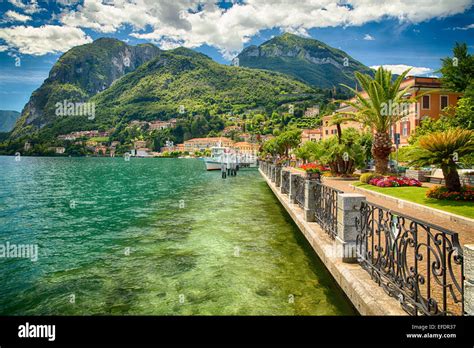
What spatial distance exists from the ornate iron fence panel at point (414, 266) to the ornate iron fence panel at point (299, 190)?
269 inches

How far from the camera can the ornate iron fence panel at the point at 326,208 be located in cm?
790

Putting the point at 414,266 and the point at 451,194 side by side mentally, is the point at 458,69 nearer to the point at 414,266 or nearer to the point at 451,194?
the point at 451,194

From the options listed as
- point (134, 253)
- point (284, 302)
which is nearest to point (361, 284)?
point (284, 302)

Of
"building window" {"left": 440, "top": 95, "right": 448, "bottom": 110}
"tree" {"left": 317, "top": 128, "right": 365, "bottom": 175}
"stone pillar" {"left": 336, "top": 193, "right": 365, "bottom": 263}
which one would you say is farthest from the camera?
"building window" {"left": 440, "top": 95, "right": 448, "bottom": 110}

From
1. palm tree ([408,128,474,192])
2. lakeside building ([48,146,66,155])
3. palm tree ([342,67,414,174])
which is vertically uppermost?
lakeside building ([48,146,66,155])

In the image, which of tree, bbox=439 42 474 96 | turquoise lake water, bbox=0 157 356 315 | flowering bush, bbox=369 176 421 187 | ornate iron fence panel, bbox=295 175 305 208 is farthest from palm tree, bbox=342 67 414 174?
tree, bbox=439 42 474 96

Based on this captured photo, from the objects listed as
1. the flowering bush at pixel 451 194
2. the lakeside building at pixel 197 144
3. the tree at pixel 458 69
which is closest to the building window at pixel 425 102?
the tree at pixel 458 69

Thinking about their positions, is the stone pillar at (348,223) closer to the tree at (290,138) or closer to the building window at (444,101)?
the building window at (444,101)

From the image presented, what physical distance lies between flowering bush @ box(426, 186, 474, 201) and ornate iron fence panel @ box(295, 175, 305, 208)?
5849 millimetres

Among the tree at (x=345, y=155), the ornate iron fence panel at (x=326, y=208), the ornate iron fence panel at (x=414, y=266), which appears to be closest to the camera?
the ornate iron fence panel at (x=414, y=266)

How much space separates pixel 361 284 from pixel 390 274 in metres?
0.52

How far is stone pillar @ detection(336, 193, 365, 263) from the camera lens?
5.94 meters

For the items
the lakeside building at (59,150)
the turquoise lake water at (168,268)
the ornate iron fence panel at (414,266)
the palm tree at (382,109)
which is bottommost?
the turquoise lake water at (168,268)

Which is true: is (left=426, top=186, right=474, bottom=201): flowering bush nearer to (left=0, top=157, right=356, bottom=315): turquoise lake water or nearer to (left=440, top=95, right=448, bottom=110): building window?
(left=0, top=157, right=356, bottom=315): turquoise lake water
